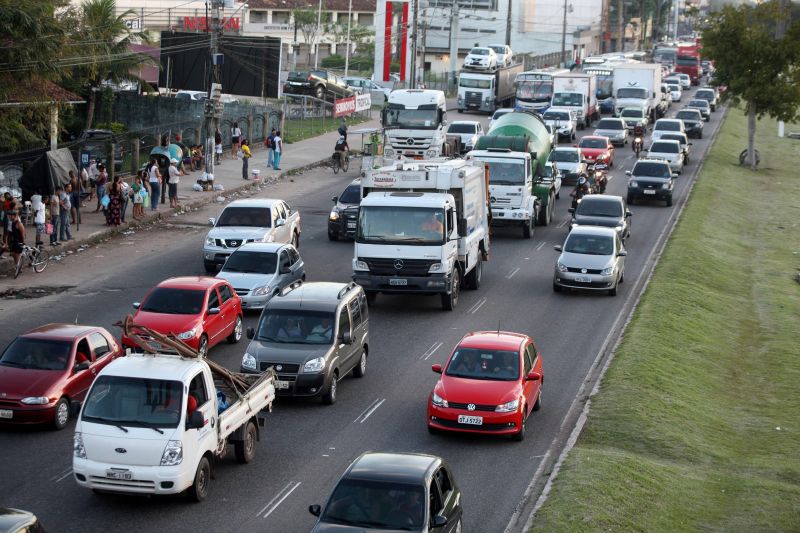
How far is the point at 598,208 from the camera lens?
39250 mm

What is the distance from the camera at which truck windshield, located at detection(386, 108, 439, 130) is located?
55.0 meters

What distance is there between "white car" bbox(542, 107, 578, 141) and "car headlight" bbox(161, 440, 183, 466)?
5005cm

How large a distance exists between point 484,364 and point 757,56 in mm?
46133

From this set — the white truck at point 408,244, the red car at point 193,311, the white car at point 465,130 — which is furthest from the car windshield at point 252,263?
the white car at point 465,130

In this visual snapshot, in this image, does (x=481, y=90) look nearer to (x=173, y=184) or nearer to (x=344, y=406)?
(x=173, y=184)

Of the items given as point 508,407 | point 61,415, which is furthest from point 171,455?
point 508,407

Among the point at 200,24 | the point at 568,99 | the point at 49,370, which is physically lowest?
the point at 49,370

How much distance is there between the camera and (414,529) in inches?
536

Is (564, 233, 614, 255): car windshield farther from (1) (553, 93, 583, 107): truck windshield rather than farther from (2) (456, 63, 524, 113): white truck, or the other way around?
(2) (456, 63, 524, 113): white truck

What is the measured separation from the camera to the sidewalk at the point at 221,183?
37.2 metres

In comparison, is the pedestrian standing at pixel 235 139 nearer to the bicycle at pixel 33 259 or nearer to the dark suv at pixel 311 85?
the dark suv at pixel 311 85

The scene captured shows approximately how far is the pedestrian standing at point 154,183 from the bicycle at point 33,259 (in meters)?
9.07

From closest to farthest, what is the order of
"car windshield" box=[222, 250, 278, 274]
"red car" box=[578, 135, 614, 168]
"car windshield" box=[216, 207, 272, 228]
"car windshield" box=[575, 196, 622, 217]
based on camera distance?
"car windshield" box=[222, 250, 278, 274], "car windshield" box=[216, 207, 272, 228], "car windshield" box=[575, 196, 622, 217], "red car" box=[578, 135, 614, 168]

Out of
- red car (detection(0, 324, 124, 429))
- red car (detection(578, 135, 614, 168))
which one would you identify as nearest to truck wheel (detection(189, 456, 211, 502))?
red car (detection(0, 324, 124, 429))
